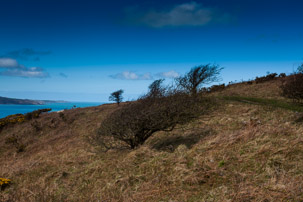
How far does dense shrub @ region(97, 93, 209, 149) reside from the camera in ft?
32.0

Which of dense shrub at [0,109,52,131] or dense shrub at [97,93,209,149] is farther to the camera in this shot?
dense shrub at [0,109,52,131]

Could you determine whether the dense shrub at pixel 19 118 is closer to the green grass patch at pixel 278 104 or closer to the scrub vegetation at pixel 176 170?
the scrub vegetation at pixel 176 170

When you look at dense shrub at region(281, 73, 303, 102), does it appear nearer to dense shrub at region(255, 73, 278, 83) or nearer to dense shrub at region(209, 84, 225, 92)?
dense shrub at region(209, 84, 225, 92)

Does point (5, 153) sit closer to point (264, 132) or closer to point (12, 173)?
point (12, 173)

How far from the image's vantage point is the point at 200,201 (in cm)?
426

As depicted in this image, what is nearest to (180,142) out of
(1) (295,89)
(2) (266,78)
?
(1) (295,89)

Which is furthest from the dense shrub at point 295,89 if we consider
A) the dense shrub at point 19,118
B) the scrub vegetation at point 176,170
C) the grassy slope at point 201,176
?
the dense shrub at point 19,118

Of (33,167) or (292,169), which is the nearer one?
(292,169)

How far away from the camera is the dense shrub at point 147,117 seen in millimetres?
9750

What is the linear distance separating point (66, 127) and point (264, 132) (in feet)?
80.8

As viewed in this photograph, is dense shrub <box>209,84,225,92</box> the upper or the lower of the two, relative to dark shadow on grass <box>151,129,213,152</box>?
upper

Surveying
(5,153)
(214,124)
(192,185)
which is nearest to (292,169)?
(192,185)

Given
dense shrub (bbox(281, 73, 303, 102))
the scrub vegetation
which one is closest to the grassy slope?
the scrub vegetation

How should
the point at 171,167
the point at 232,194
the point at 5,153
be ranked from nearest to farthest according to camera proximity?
the point at 232,194 < the point at 171,167 < the point at 5,153
